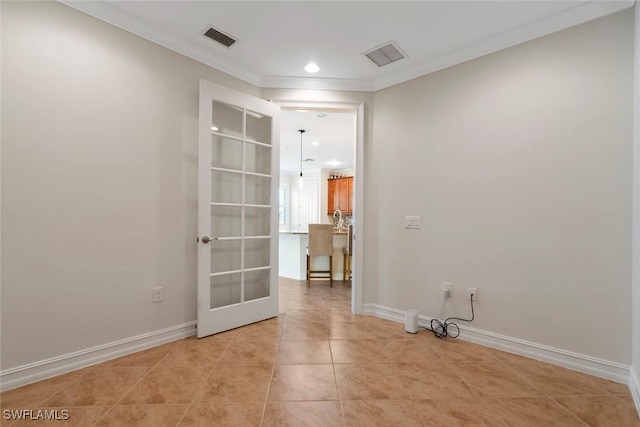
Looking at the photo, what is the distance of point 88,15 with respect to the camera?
1.94m

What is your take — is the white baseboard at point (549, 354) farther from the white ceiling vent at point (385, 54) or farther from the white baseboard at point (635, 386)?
the white ceiling vent at point (385, 54)

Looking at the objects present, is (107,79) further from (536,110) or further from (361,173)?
(536,110)

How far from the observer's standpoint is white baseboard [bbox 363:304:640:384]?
182 centimetres

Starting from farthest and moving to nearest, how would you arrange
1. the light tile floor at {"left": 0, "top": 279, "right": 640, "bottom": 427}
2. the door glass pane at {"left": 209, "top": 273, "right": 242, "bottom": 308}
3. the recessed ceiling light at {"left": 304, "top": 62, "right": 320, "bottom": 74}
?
1. the recessed ceiling light at {"left": 304, "top": 62, "right": 320, "bottom": 74}
2. the door glass pane at {"left": 209, "top": 273, "right": 242, "bottom": 308}
3. the light tile floor at {"left": 0, "top": 279, "right": 640, "bottom": 427}

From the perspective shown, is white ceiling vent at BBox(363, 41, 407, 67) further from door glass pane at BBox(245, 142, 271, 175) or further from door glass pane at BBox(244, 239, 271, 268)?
door glass pane at BBox(244, 239, 271, 268)

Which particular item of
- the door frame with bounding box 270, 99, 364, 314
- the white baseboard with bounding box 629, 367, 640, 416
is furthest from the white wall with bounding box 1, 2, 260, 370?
the white baseboard with bounding box 629, 367, 640, 416

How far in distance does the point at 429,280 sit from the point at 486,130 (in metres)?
1.43

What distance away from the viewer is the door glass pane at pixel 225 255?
2586 millimetres

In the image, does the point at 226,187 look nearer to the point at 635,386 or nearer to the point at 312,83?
the point at 312,83

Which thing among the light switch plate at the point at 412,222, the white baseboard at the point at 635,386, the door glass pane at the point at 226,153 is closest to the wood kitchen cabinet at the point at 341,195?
the light switch plate at the point at 412,222

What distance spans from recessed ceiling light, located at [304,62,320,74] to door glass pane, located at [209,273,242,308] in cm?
215

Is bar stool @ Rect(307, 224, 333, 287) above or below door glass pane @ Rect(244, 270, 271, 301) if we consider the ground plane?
above

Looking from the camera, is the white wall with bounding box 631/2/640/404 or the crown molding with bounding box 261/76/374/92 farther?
the crown molding with bounding box 261/76/374/92

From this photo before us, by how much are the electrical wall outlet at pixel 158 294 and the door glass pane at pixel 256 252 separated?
0.75 m
